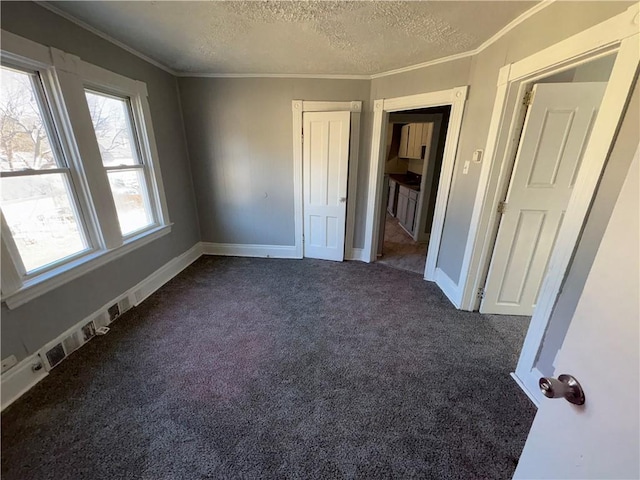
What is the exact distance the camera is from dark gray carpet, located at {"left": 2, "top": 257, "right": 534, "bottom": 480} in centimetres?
129

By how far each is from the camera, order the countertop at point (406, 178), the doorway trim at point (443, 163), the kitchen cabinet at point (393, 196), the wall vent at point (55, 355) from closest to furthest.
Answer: the wall vent at point (55, 355) → the doorway trim at point (443, 163) → the countertop at point (406, 178) → the kitchen cabinet at point (393, 196)

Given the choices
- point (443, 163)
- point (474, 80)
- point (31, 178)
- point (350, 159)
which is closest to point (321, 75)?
point (350, 159)

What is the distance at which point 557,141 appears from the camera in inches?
75.2

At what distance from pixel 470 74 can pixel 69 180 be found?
340 cm

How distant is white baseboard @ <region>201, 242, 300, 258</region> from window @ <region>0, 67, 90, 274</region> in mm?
1829

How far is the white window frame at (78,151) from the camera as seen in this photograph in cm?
158

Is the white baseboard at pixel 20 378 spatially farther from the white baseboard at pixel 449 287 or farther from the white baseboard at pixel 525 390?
the white baseboard at pixel 449 287

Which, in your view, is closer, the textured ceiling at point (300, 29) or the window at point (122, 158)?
the textured ceiling at point (300, 29)

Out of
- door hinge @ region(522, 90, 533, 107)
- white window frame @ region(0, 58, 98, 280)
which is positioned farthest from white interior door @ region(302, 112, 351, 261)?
white window frame @ region(0, 58, 98, 280)

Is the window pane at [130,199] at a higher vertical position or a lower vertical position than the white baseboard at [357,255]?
higher

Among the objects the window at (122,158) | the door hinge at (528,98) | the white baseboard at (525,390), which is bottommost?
the white baseboard at (525,390)

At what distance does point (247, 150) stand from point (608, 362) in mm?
3438

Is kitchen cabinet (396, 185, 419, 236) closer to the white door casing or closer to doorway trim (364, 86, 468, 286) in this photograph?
the white door casing

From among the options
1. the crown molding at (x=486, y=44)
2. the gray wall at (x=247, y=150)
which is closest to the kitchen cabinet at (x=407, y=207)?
the gray wall at (x=247, y=150)
